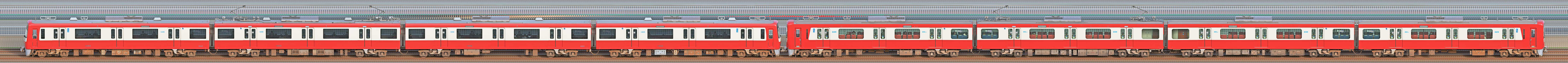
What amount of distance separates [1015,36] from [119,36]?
25.2 feet

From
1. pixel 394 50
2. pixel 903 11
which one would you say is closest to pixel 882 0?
pixel 903 11

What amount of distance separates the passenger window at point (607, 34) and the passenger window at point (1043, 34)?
360 cm

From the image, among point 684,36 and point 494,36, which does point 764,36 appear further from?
point 494,36

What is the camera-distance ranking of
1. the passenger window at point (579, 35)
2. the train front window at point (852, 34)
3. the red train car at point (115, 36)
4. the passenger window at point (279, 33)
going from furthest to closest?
the train front window at point (852, 34), the passenger window at point (579, 35), the passenger window at point (279, 33), the red train car at point (115, 36)

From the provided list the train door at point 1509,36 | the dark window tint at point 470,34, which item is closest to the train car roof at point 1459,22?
the train door at point 1509,36

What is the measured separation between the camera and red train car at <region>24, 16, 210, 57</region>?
8.43 metres

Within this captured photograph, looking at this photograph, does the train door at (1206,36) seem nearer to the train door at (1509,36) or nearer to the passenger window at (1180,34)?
the passenger window at (1180,34)

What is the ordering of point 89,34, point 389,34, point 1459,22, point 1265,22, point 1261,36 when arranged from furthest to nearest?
1. point 1265,22
2. point 1459,22
3. point 1261,36
4. point 389,34
5. point 89,34

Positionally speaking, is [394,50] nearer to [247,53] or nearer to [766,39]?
[247,53]

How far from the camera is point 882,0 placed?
9383mm

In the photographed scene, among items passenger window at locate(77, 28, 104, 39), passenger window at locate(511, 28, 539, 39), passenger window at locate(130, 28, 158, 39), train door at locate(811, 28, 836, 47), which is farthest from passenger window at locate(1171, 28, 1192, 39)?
passenger window at locate(77, 28, 104, 39)

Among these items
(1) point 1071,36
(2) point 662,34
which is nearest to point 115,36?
(2) point 662,34

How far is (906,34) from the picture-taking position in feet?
28.7

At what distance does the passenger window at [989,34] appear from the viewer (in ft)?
28.6
